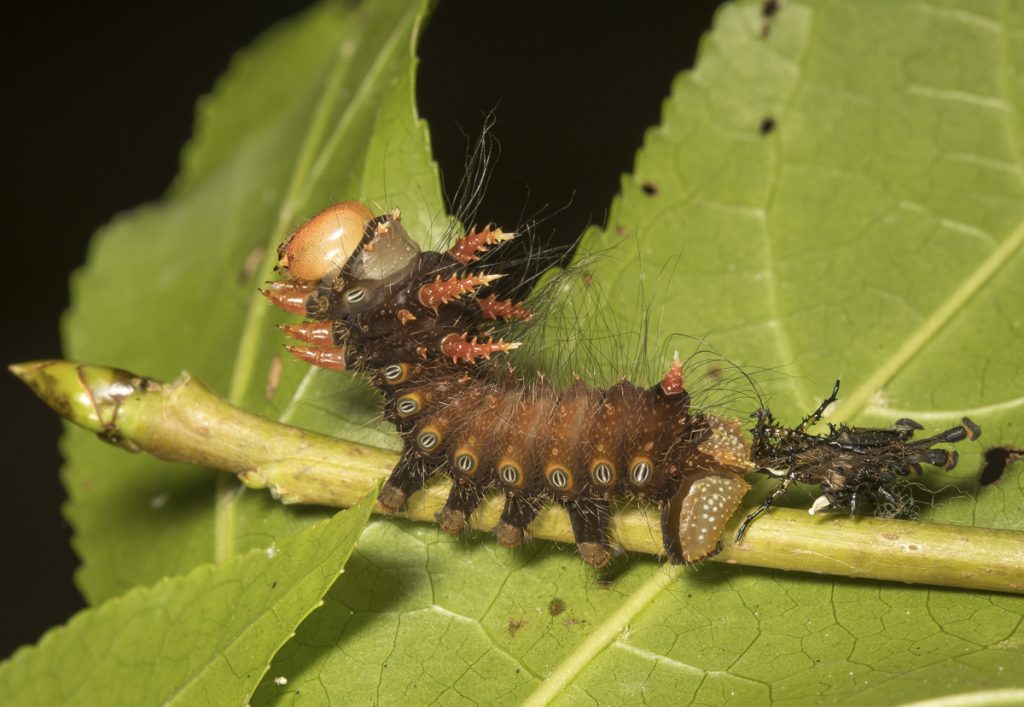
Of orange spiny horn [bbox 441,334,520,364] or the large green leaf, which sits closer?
the large green leaf

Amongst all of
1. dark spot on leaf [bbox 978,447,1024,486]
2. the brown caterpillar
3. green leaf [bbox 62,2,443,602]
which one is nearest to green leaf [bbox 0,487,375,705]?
the brown caterpillar

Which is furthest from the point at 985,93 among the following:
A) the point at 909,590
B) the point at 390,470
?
the point at 390,470

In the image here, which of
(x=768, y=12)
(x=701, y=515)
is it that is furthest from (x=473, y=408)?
(x=768, y=12)

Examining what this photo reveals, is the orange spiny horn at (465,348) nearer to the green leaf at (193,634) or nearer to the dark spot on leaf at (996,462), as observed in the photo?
the green leaf at (193,634)

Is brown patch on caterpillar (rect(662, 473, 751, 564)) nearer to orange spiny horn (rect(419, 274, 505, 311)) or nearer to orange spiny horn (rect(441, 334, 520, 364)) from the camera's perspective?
orange spiny horn (rect(441, 334, 520, 364))

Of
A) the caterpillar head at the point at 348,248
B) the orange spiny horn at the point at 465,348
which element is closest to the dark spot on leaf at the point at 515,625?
the orange spiny horn at the point at 465,348
